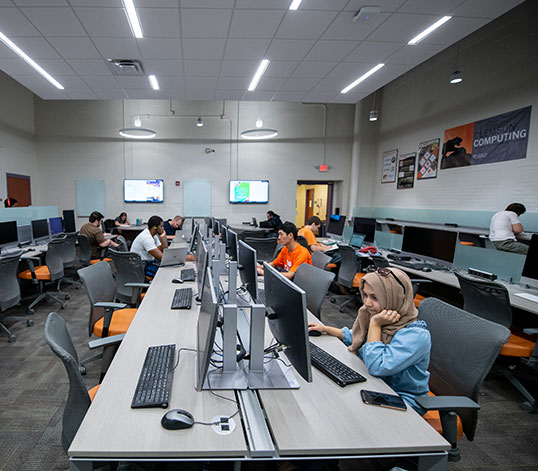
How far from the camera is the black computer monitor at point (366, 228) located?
558cm

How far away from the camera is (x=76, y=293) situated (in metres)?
4.80

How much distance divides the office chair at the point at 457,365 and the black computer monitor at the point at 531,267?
5.58 ft

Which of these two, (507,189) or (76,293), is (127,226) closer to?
(76,293)

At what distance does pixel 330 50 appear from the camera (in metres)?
4.19

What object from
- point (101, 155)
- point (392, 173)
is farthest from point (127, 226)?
point (392, 173)

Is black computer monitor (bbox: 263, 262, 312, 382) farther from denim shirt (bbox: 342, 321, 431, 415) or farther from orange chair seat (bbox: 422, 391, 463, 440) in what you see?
orange chair seat (bbox: 422, 391, 463, 440)

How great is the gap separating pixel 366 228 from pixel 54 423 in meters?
5.11

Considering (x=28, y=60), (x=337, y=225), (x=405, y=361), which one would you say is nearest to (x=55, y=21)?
→ (x=28, y=60)

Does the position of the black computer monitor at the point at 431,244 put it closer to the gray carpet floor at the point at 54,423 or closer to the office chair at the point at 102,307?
the gray carpet floor at the point at 54,423

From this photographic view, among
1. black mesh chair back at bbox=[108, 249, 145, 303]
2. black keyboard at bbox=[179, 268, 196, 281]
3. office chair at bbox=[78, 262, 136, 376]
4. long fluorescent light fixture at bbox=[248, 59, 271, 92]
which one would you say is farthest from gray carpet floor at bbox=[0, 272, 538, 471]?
long fluorescent light fixture at bbox=[248, 59, 271, 92]

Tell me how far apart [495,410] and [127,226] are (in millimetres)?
8532

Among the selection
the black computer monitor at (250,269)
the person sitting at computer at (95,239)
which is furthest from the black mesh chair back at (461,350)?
the person sitting at computer at (95,239)

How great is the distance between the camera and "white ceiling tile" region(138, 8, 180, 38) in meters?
3.32

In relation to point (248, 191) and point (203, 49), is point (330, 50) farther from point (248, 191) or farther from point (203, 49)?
point (248, 191)
